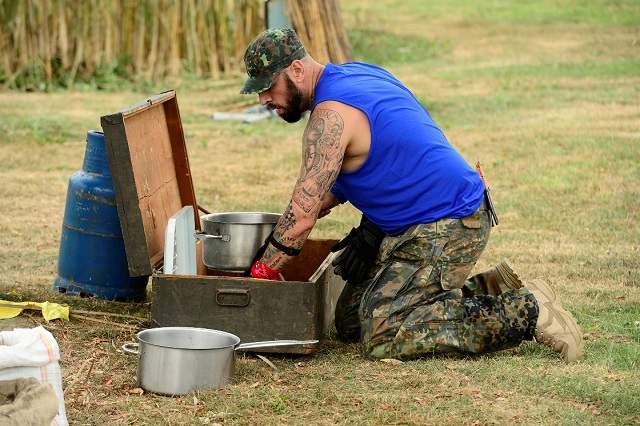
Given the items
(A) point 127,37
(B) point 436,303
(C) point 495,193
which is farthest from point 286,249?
(A) point 127,37

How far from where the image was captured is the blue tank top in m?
5.66

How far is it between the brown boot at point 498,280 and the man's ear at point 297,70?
4.81ft

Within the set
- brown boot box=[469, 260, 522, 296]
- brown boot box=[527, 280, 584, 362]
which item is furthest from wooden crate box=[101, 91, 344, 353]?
brown boot box=[527, 280, 584, 362]

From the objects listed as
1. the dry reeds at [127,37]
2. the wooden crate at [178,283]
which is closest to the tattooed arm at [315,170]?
the wooden crate at [178,283]

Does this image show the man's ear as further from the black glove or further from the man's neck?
the black glove

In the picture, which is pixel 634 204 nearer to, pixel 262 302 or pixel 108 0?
pixel 262 302

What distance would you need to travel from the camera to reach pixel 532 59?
17656 mm

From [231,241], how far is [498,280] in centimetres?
141

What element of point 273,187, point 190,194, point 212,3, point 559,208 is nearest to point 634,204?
point 559,208

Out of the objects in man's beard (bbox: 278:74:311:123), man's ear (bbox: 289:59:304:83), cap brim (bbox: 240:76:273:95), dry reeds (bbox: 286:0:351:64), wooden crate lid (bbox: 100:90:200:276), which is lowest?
wooden crate lid (bbox: 100:90:200:276)

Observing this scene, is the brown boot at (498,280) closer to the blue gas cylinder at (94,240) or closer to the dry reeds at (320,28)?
the blue gas cylinder at (94,240)

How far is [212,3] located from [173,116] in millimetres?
9509

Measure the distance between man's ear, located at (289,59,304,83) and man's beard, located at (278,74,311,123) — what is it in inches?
1.2

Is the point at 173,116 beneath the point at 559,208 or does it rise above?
above
